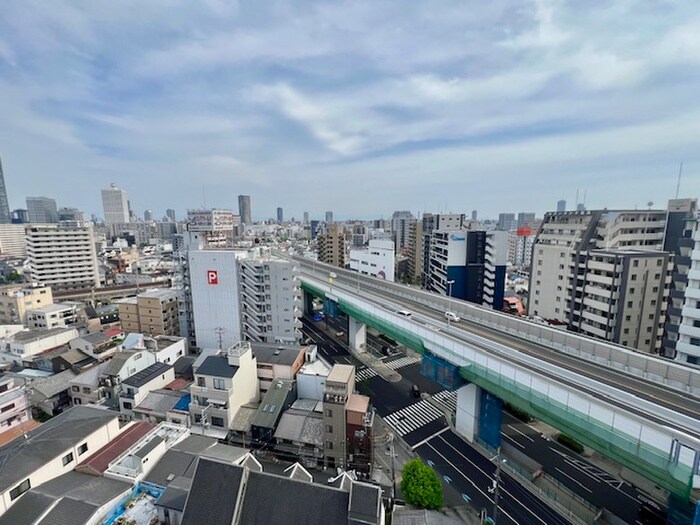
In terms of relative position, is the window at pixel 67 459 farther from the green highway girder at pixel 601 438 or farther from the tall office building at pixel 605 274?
the tall office building at pixel 605 274

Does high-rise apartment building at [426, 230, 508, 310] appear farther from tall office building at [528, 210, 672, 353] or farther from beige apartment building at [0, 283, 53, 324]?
beige apartment building at [0, 283, 53, 324]

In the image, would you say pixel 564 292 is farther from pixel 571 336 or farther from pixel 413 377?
pixel 413 377

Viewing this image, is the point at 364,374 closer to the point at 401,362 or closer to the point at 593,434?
the point at 401,362

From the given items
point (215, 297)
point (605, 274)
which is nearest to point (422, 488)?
point (215, 297)

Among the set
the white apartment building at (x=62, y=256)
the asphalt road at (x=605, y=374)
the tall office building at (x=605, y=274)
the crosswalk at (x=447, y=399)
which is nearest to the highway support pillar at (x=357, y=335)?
the asphalt road at (x=605, y=374)

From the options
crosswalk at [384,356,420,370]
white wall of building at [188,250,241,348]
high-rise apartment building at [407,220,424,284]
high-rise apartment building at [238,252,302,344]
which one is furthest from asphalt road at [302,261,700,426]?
high-rise apartment building at [407,220,424,284]
